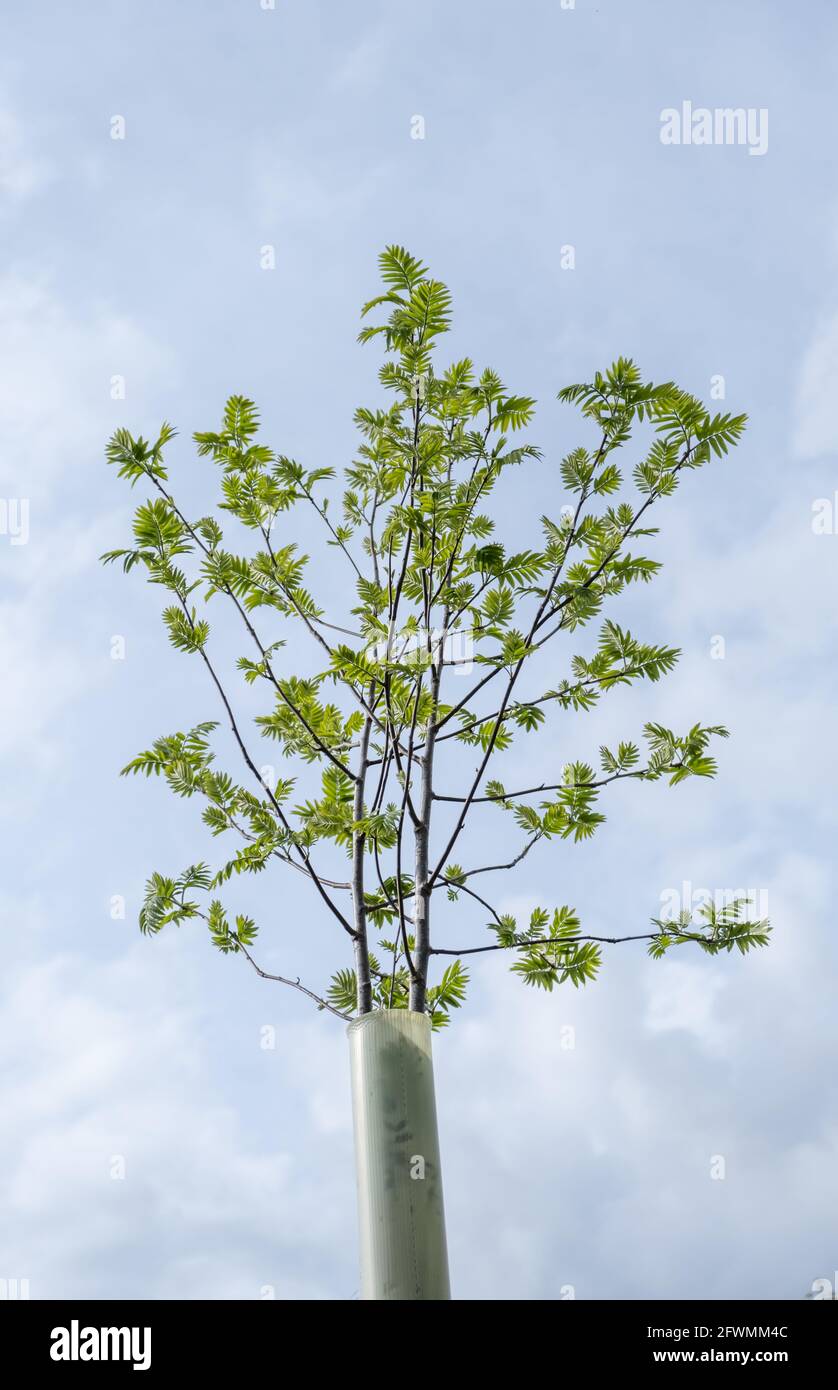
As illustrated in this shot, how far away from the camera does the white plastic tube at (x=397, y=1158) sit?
2711mm

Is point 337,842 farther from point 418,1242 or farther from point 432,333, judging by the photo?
point 432,333

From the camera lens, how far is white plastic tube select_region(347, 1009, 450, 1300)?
271cm

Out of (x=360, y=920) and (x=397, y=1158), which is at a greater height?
(x=360, y=920)

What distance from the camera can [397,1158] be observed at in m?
2.79

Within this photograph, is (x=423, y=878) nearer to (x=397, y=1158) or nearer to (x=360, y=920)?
(x=360, y=920)

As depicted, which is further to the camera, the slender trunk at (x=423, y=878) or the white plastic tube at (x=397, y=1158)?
the slender trunk at (x=423, y=878)

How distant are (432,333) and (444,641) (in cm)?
93

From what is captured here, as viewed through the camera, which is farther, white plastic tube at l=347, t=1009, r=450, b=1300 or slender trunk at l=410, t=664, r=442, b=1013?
slender trunk at l=410, t=664, r=442, b=1013

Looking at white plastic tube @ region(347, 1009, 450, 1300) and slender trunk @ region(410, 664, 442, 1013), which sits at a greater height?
slender trunk @ region(410, 664, 442, 1013)

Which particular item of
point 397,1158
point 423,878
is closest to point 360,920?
point 423,878

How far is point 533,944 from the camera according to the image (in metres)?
3.49

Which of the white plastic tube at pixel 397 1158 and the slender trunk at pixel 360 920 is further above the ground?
the slender trunk at pixel 360 920

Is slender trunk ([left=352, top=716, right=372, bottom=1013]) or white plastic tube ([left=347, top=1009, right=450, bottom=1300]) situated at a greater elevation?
slender trunk ([left=352, top=716, right=372, bottom=1013])

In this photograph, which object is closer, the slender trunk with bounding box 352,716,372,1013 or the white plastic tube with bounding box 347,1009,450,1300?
the white plastic tube with bounding box 347,1009,450,1300
